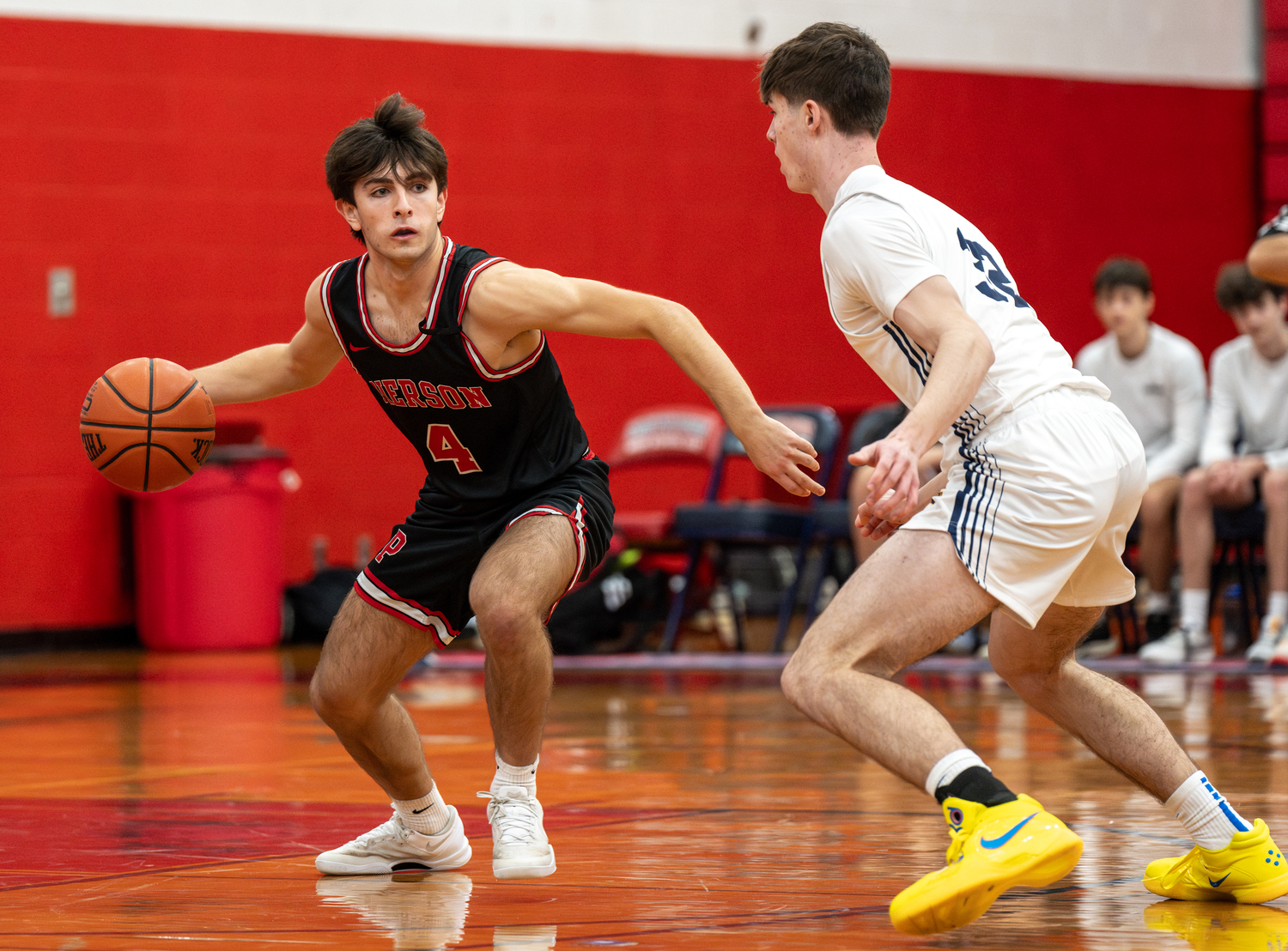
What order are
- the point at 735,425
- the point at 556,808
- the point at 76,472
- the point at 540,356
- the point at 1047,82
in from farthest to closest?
the point at 1047,82 < the point at 76,472 < the point at 556,808 < the point at 540,356 < the point at 735,425

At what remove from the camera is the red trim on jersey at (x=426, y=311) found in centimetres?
361

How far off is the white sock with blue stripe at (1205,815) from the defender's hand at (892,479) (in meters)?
0.89

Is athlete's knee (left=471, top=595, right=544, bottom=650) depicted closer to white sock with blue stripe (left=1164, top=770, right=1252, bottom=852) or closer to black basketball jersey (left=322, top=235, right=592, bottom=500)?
black basketball jersey (left=322, top=235, right=592, bottom=500)

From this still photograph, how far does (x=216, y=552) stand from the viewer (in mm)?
9883

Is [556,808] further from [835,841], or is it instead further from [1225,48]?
[1225,48]

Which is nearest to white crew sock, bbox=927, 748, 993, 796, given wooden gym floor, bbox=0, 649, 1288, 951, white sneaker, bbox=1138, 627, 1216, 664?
wooden gym floor, bbox=0, 649, 1288, 951

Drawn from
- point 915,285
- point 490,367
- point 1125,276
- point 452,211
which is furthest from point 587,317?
point 452,211

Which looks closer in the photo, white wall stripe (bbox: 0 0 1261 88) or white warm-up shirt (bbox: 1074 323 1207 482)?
white warm-up shirt (bbox: 1074 323 1207 482)

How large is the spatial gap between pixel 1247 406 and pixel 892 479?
6.00m

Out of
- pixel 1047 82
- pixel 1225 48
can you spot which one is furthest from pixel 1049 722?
pixel 1225 48

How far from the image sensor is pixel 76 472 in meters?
10.2

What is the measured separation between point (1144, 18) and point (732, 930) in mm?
11398

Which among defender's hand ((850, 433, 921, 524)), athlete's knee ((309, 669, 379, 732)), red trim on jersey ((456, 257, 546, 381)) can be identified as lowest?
athlete's knee ((309, 669, 379, 732))

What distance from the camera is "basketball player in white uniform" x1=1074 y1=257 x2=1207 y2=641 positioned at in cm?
824
